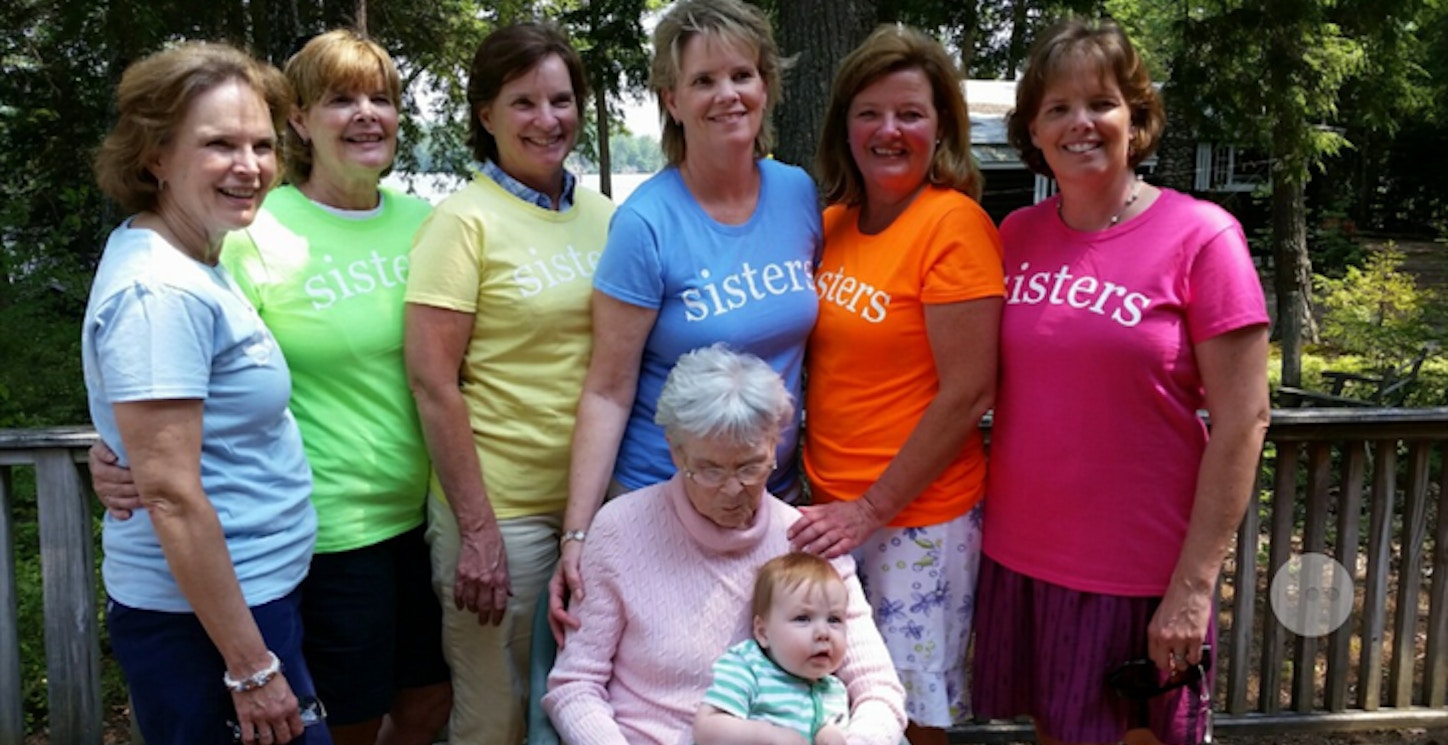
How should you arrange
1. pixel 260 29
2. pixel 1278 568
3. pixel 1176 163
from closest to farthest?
1. pixel 1278 568
2. pixel 260 29
3. pixel 1176 163

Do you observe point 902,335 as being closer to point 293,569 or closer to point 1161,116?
point 1161,116

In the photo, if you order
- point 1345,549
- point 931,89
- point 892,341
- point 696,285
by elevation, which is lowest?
point 1345,549

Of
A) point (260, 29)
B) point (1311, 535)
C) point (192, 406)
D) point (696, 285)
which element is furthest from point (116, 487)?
point (260, 29)

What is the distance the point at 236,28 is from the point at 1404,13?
26.1 feet

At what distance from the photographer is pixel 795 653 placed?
2090mm

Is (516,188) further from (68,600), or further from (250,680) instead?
(68,600)

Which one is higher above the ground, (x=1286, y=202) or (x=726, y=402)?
(x=1286, y=202)

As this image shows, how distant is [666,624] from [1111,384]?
99 cm

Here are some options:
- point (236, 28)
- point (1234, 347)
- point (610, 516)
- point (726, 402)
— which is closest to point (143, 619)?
point (610, 516)

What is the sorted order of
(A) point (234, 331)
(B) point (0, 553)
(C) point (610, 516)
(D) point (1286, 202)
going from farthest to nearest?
(D) point (1286, 202) → (B) point (0, 553) → (C) point (610, 516) → (A) point (234, 331)

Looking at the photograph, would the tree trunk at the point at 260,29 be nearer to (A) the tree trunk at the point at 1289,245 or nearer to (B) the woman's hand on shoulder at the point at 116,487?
(B) the woman's hand on shoulder at the point at 116,487

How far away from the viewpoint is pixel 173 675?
77.0 inches

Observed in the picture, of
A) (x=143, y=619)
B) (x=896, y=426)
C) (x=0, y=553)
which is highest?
(x=896, y=426)

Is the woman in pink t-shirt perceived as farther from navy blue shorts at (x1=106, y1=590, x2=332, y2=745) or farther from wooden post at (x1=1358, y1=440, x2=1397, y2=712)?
navy blue shorts at (x1=106, y1=590, x2=332, y2=745)
